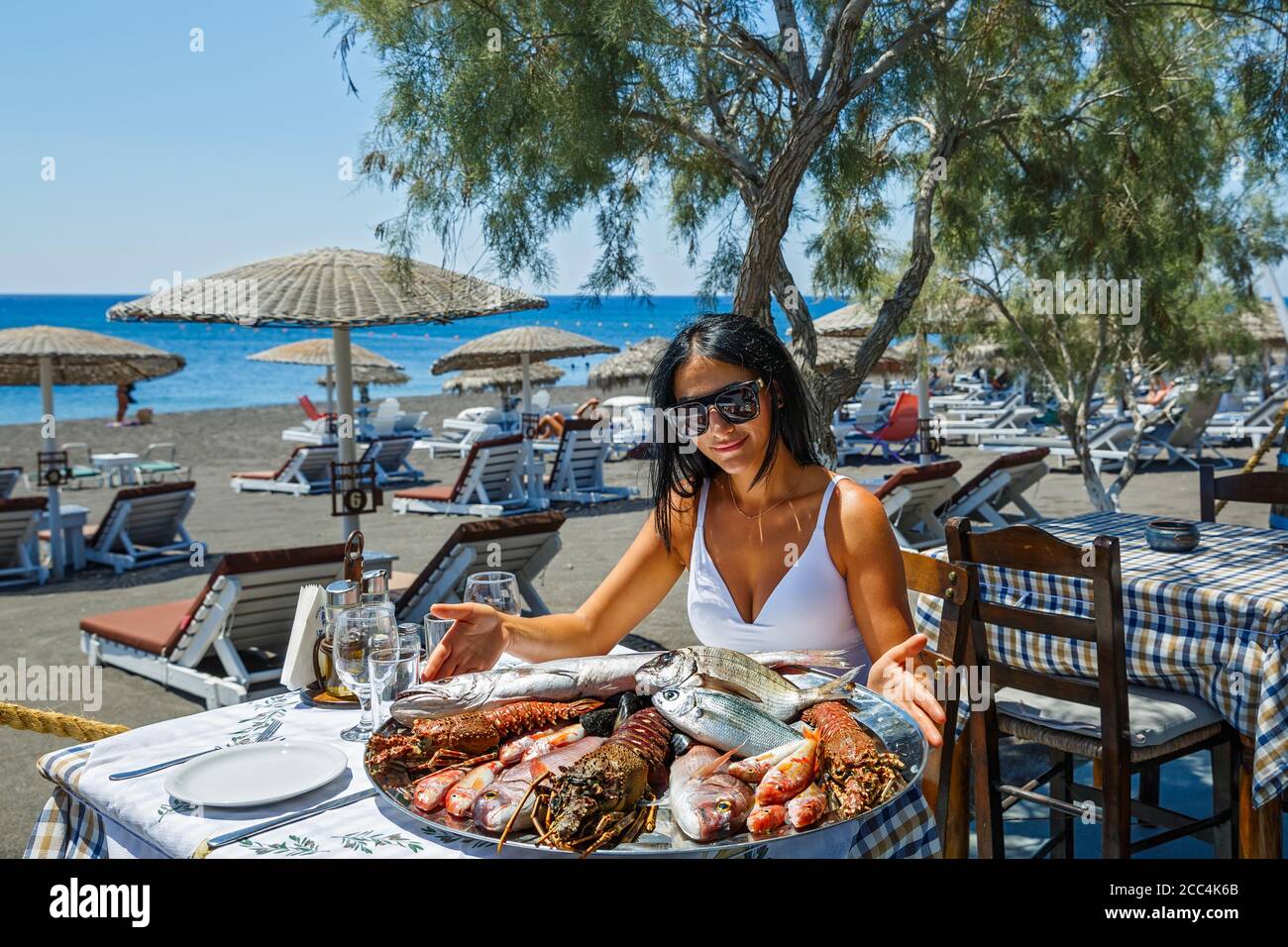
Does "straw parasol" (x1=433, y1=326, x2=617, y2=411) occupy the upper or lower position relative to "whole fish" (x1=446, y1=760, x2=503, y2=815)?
upper

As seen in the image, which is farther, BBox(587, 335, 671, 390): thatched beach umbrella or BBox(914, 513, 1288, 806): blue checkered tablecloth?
BBox(587, 335, 671, 390): thatched beach umbrella

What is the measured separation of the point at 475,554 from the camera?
6.02 metres

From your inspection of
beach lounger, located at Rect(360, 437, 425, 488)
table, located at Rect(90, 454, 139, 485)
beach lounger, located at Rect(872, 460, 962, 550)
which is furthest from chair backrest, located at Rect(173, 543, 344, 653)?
table, located at Rect(90, 454, 139, 485)

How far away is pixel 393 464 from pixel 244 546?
6369 millimetres

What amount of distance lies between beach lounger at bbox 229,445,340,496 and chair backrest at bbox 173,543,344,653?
998 centimetres

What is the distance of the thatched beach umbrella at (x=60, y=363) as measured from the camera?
10.8 metres

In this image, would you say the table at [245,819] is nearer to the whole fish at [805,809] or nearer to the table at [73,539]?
the whole fish at [805,809]

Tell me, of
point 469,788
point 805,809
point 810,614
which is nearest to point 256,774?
point 469,788

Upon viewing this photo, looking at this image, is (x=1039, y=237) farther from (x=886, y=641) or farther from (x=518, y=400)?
(x=518, y=400)

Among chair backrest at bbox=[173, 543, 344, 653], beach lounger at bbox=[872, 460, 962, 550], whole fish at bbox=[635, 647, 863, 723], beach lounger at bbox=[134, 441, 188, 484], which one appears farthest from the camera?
beach lounger at bbox=[134, 441, 188, 484]

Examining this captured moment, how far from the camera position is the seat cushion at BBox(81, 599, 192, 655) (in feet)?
19.7

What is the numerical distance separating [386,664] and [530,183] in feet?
10.5

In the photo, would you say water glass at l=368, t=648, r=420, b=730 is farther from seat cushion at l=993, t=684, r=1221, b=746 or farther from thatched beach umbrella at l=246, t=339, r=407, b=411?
thatched beach umbrella at l=246, t=339, r=407, b=411

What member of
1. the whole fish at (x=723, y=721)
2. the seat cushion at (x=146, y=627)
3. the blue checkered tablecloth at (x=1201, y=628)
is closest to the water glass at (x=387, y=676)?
the whole fish at (x=723, y=721)
